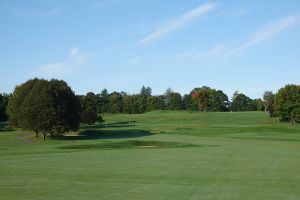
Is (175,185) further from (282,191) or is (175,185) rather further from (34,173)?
(34,173)

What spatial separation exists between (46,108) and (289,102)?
182 feet

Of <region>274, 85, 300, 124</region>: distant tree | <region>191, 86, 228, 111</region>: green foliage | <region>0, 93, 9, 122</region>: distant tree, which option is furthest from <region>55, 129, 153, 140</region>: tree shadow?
<region>191, 86, 228, 111</region>: green foliage

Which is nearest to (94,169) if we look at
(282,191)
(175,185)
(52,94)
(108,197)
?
(175,185)

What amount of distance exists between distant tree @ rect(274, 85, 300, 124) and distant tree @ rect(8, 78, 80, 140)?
48898 millimetres

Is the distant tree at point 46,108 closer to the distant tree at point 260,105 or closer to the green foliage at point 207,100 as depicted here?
the green foliage at point 207,100

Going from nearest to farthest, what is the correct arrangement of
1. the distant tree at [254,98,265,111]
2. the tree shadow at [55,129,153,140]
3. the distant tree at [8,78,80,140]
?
the distant tree at [8,78,80,140]
the tree shadow at [55,129,153,140]
the distant tree at [254,98,265,111]

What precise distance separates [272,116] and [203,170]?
100942mm

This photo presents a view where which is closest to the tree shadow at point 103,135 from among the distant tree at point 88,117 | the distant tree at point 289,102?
the distant tree at point 88,117

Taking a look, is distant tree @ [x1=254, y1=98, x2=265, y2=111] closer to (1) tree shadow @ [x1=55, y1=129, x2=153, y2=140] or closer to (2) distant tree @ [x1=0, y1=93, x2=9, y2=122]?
(2) distant tree @ [x1=0, y1=93, x2=9, y2=122]

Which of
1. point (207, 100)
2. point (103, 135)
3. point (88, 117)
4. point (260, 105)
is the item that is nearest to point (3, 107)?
point (88, 117)

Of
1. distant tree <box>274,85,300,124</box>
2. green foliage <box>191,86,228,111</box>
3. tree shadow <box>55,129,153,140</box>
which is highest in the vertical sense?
green foliage <box>191,86,228,111</box>

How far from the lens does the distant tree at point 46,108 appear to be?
62.3 meters

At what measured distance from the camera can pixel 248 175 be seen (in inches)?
842

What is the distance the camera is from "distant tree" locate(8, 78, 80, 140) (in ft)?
205
